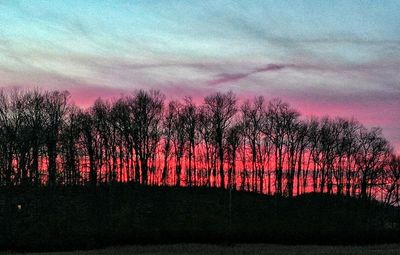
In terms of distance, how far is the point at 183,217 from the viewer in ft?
274

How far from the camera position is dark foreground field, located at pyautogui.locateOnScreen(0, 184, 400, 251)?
5916 centimetres

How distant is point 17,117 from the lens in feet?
281

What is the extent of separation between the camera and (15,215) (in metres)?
→ 78.6

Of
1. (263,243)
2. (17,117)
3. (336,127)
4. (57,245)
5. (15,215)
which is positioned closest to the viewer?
(57,245)

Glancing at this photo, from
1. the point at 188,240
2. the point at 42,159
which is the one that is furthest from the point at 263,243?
the point at 42,159

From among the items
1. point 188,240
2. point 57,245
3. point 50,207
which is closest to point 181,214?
point 50,207

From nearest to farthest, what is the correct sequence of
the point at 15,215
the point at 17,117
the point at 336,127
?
the point at 15,215, the point at 17,117, the point at 336,127

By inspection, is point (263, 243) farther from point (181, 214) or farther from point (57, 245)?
point (181, 214)

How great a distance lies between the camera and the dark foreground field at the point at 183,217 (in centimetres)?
5916

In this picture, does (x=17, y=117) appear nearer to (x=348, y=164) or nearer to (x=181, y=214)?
(x=181, y=214)

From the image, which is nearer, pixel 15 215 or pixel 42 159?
pixel 15 215

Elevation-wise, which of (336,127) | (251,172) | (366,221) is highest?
(336,127)

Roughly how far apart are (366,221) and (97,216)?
42517mm

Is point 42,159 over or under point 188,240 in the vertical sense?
over
